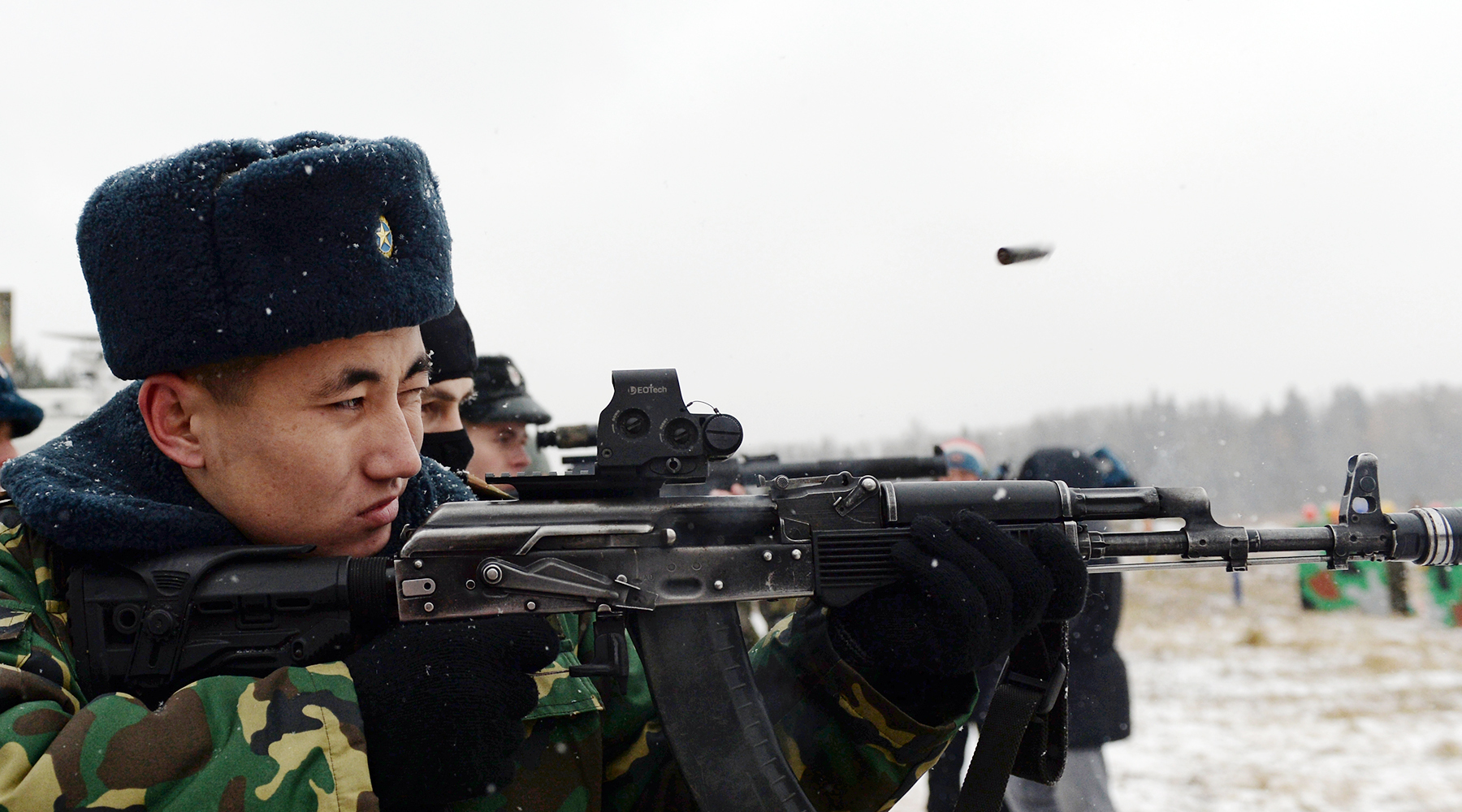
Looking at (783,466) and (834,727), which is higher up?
(783,466)

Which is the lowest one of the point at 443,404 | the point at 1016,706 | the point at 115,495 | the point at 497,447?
the point at 1016,706

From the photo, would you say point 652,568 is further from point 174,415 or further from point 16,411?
point 16,411

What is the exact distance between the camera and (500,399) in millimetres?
5141

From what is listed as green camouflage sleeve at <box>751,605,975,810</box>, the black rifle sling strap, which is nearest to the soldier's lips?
green camouflage sleeve at <box>751,605,975,810</box>

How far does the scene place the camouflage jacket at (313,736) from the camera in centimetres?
145

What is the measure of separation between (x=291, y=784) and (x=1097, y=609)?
4.10 meters

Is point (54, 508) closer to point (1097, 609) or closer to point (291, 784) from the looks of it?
point (291, 784)

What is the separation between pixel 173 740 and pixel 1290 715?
9412 millimetres

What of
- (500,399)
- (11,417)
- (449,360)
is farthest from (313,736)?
(500,399)

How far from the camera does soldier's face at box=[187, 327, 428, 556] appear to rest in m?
1.82

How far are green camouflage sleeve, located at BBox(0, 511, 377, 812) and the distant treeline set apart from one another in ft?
58.8

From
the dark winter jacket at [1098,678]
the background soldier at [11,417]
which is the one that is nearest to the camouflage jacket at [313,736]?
the background soldier at [11,417]

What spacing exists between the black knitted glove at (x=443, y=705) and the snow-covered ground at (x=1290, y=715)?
2.26 m

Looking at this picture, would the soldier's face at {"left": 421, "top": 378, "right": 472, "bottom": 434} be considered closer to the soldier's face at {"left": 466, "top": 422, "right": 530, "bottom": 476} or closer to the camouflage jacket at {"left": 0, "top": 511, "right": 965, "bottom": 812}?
the soldier's face at {"left": 466, "top": 422, "right": 530, "bottom": 476}
